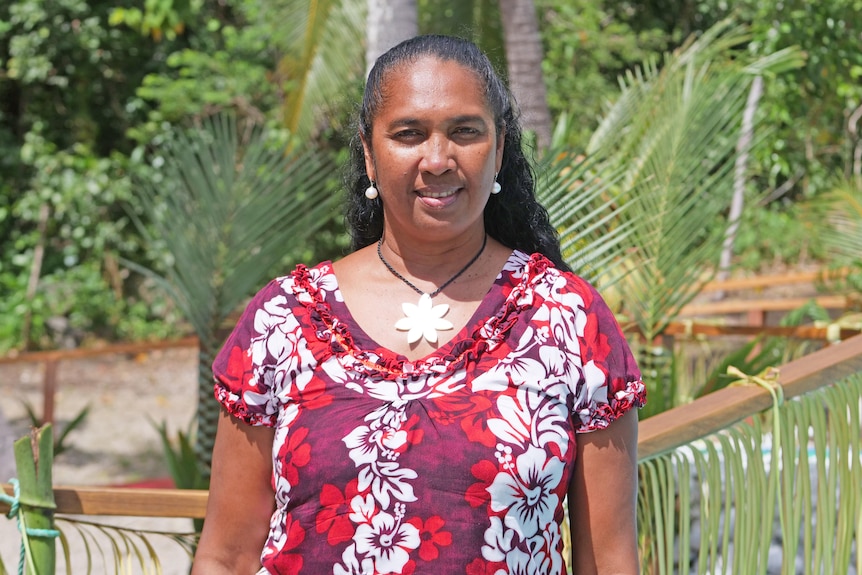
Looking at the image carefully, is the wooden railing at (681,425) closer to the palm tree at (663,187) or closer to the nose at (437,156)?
the palm tree at (663,187)

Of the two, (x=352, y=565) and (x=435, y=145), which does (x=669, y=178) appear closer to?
(x=435, y=145)

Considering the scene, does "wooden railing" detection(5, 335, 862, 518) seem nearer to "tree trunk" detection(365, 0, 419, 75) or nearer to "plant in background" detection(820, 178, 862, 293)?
"tree trunk" detection(365, 0, 419, 75)

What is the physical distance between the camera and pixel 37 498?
6.81 ft

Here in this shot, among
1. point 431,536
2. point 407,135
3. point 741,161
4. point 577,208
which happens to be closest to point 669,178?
point 577,208

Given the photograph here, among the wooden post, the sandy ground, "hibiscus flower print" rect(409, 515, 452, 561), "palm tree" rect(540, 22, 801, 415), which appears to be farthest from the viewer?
the sandy ground

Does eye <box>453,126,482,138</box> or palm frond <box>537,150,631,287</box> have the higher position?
palm frond <box>537,150,631,287</box>

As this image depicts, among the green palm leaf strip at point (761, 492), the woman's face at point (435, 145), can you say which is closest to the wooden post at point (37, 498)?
the woman's face at point (435, 145)

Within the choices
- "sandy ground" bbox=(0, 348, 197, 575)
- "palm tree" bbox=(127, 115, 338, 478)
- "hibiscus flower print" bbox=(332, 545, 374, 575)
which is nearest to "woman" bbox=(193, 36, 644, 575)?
"hibiscus flower print" bbox=(332, 545, 374, 575)

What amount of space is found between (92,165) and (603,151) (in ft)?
27.9

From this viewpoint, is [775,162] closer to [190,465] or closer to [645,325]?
[645,325]

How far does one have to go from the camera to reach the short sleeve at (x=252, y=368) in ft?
5.62

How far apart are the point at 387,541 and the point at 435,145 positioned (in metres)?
0.65

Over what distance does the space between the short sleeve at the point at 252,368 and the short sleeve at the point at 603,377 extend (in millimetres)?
512

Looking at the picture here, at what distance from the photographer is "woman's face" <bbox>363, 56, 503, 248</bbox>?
1.68 m
